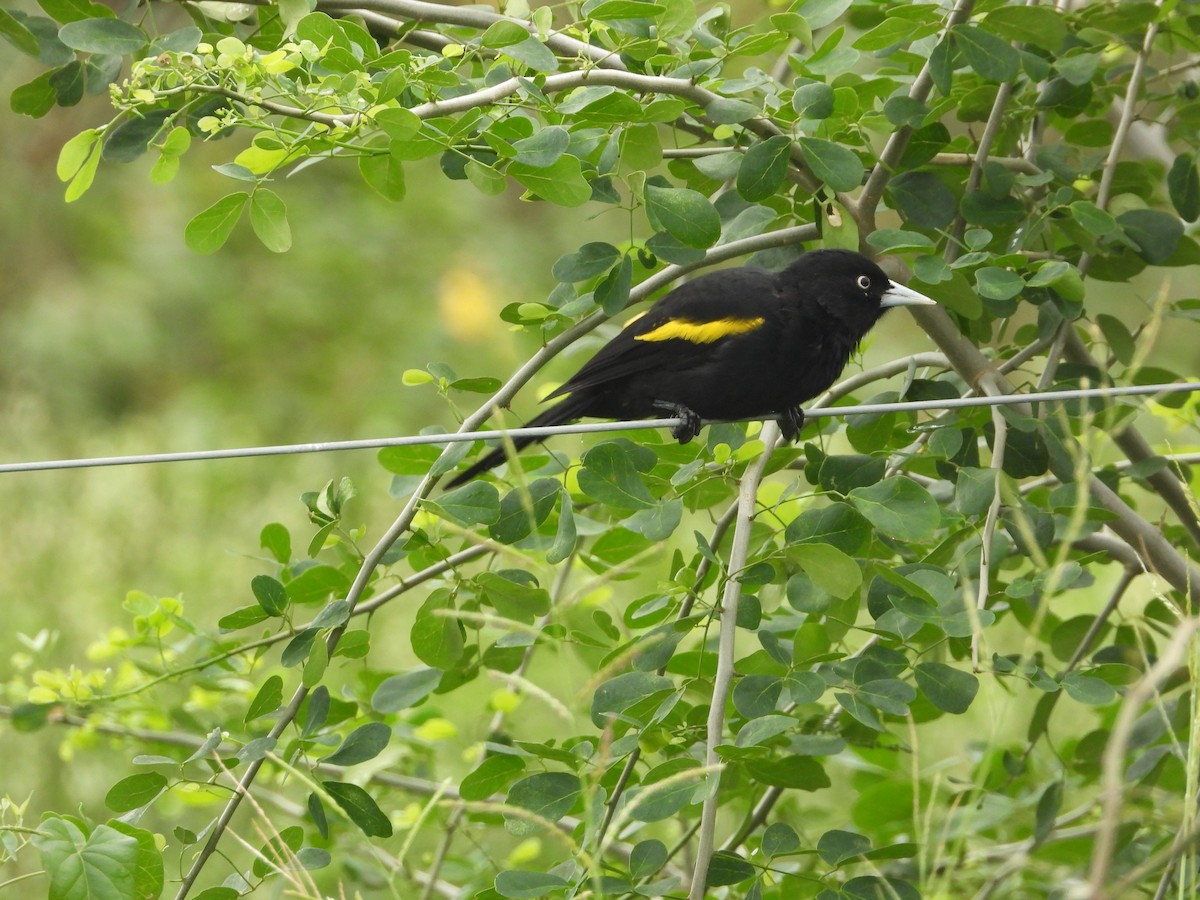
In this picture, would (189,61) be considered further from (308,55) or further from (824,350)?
(824,350)

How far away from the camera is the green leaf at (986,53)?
229 centimetres

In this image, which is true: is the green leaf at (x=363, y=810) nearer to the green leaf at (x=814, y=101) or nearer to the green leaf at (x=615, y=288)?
the green leaf at (x=615, y=288)

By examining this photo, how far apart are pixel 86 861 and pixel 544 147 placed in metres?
1.29

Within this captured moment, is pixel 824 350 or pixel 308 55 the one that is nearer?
pixel 308 55

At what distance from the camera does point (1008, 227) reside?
105 inches

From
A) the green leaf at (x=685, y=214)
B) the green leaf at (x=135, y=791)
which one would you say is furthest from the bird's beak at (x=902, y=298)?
the green leaf at (x=135, y=791)

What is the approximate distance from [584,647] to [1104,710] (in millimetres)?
1405

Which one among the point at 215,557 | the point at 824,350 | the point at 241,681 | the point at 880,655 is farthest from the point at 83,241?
the point at 880,655

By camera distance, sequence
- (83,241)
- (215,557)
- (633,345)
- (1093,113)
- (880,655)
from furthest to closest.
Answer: (83,241)
(215,557)
(633,345)
(1093,113)
(880,655)

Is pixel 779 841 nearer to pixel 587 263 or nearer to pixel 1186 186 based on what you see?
pixel 587 263

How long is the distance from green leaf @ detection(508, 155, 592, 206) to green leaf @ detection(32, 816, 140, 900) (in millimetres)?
1202

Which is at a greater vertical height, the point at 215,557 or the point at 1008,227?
the point at 1008,227

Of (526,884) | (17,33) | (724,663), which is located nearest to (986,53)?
(724,663)

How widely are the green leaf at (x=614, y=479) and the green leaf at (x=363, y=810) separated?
641 millimetres
